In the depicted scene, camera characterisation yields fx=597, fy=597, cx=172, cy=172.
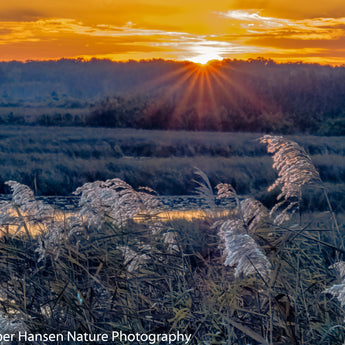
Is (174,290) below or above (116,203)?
below

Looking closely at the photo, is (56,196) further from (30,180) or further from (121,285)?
(121,285)

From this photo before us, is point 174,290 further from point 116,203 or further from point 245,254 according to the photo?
point 245,254

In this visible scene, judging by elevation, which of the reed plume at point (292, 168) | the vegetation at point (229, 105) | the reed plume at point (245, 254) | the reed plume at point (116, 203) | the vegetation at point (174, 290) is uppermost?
the reed plume at point (292, 168)

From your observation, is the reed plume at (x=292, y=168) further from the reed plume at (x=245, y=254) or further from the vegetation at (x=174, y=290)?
the reed plume at (x=245, y=254)

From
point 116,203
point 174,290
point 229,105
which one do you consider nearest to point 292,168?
point 116,203

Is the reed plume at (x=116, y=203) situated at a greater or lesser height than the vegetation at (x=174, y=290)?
greater

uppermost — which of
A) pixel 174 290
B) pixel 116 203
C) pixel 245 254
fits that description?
pixel 245 254

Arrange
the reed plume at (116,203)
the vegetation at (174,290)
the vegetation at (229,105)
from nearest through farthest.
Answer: the vegetation at (174,290)
the reed plume at (116,203)
the vegetation at (229,105)

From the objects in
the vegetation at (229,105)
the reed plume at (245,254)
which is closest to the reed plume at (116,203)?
the reed plume at (245,254)

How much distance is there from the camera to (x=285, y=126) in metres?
30.0

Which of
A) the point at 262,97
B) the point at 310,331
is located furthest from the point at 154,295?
the point at 262,97

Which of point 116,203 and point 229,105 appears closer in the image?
point 116,203

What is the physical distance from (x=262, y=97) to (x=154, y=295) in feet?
106

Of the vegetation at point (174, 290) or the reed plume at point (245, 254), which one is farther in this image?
the vegetation at point (174, 290)
